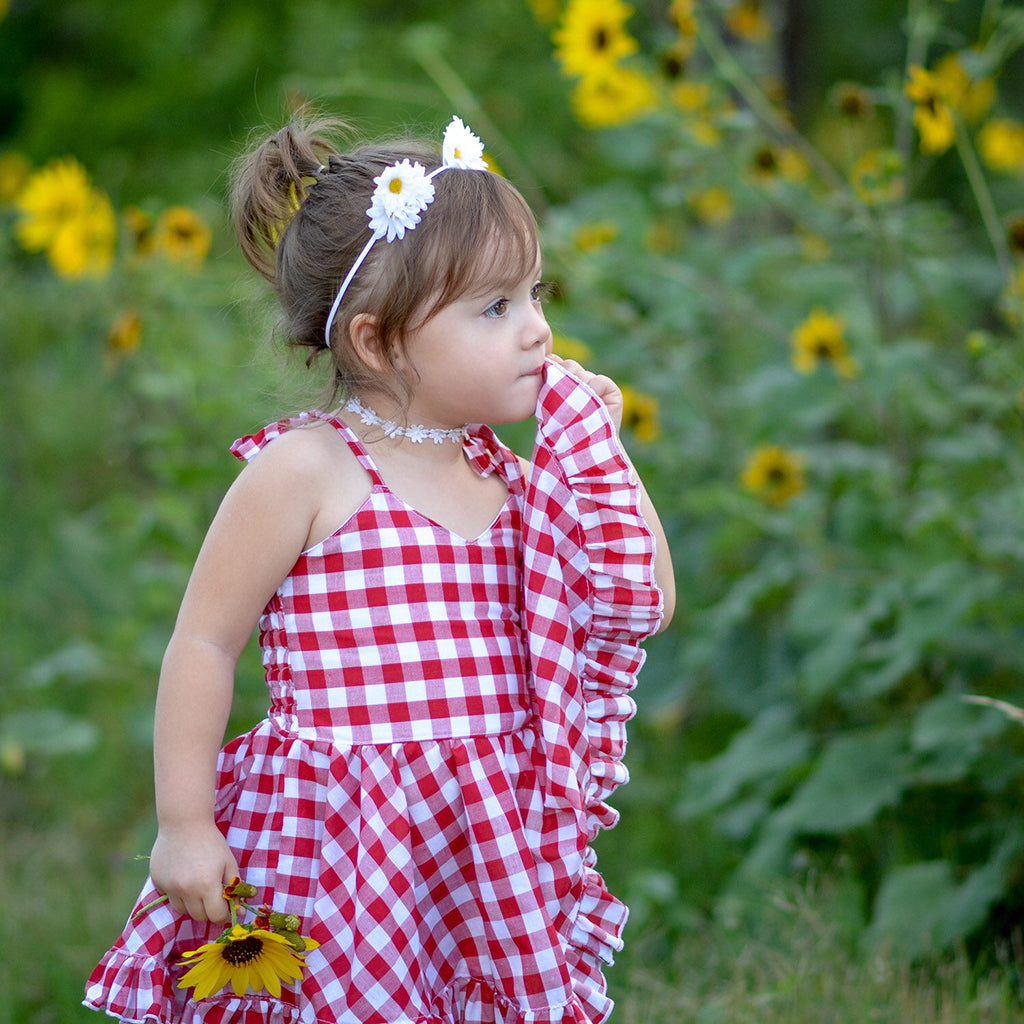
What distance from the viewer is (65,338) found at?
4.86 meters

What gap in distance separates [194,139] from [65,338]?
1.71 meters

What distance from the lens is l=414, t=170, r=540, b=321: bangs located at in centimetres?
144

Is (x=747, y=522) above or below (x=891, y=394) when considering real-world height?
below

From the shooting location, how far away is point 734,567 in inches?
120

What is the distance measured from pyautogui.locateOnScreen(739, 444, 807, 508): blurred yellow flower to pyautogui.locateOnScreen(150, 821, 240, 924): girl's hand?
1.51 metres

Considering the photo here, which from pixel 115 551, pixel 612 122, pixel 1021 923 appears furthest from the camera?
pixel 115 551

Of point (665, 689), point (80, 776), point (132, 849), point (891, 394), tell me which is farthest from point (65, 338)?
point (891, 394)

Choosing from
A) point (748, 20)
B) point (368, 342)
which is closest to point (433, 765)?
point (368, 342)

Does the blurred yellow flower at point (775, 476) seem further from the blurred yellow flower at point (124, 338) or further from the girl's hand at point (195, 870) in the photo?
the girl's hand at point (195, 870)

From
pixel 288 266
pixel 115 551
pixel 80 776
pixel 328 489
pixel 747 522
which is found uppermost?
pixel 288 266

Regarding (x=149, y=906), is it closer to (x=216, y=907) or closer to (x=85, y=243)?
(x=216, y=907)

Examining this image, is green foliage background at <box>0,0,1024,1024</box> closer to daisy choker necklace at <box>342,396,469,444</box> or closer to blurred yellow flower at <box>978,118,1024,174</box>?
daisy choker necklace at <box>342,396,469,444</box>

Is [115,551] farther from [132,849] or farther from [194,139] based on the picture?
[194,139]

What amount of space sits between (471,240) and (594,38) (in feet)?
4.57
